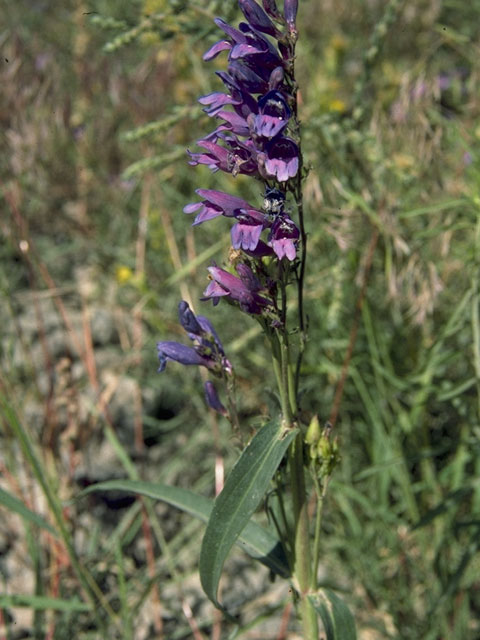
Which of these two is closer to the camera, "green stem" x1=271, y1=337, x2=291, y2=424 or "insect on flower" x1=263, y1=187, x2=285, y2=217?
"insect on flower" x1=263, y1=187, x2=285, y2=217

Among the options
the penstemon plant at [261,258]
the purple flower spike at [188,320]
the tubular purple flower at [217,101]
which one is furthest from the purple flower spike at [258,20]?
the purple flower spike at [188,320]

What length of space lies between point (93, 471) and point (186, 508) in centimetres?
133

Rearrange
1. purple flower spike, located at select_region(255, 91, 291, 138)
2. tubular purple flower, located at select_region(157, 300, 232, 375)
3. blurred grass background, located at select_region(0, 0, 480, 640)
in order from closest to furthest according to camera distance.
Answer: purple flower spike, located at select_region(255, 91, 291, 138) < tubular purple flower, located at select_region(157, 300, 232, 375) < blurred grass background, located at select_region(0, 0, 480, 640)

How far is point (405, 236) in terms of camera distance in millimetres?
2467

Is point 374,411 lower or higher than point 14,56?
lower

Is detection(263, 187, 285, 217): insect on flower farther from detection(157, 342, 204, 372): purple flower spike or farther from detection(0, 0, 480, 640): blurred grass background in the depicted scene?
detection(0, 0, 480, 640): blurred grass background

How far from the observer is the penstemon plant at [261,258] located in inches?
47.0

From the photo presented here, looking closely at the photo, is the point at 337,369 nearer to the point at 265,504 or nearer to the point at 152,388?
the point at 152,388

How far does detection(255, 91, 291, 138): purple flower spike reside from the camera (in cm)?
114

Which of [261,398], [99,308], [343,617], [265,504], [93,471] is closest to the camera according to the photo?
[343,617]

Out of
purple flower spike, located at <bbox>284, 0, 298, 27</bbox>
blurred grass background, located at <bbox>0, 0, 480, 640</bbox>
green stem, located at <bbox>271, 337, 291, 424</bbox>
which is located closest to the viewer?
purple flower spike, located at <bbox>284, 0, 298, 27</bbox>

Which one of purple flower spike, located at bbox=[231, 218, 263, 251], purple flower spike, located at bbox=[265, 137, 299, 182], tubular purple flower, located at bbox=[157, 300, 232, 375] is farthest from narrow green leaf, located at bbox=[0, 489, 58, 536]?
purple flower spike, located at bbox=[265, 137, 299, 182]

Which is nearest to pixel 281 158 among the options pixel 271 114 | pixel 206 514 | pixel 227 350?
pixel 271 114

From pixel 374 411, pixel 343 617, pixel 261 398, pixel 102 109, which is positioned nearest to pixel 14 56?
pixel 102 109
